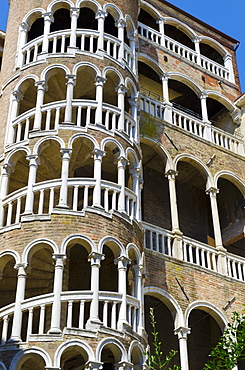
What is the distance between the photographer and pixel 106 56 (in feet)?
56.9

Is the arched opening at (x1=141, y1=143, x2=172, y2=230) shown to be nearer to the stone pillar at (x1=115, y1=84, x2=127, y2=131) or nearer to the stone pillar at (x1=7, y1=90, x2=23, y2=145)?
the stone pillar at (x1=115, y1=84, x2=127, y2=131)

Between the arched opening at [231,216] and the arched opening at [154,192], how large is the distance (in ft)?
7.68

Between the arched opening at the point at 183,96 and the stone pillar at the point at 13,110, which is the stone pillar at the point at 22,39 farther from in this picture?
the arched opening at the point at 183,96

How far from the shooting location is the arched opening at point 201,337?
18.5 metres

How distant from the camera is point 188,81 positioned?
22.5 meters

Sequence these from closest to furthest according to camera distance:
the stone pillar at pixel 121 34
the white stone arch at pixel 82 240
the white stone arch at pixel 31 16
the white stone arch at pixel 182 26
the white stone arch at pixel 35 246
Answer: the white stone arch at pixel 35 246 < the white stone arch at pixel 82 240 < the stone pillar at pixel 121 34 < the white stone arch at pixel 31 16 < the white stone arch at pixel 182 26

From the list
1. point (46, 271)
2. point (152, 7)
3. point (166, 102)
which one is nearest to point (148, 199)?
point (166, 102)

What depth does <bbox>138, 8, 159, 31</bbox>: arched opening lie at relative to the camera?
23.6 metres

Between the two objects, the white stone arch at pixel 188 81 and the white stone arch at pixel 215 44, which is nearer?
the white stone arch at pixel 188 81

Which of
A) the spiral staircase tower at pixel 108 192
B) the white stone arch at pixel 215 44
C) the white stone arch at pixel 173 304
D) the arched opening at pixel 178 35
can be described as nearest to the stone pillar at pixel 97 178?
the spiral staircase tower at pixel 108 192

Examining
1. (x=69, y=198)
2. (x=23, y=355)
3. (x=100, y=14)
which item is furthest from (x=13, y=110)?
(x=23, y=355)

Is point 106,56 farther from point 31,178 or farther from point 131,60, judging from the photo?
point 31,178

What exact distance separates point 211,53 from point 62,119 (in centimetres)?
1111

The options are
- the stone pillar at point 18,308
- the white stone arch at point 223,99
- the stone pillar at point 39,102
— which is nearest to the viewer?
the stone pillar at point 18,308
